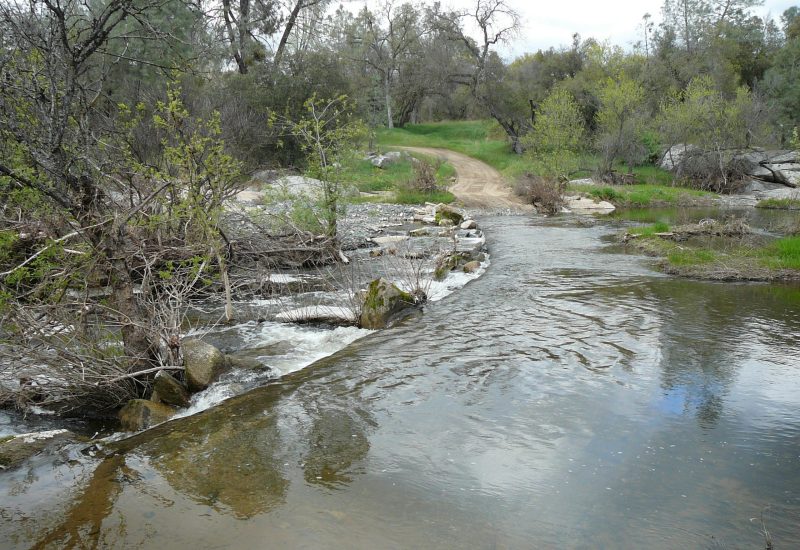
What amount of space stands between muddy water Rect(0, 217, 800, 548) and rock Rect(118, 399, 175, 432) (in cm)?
26

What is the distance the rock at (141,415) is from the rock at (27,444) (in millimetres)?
604

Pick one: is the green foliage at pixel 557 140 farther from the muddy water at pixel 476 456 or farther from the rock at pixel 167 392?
the rock at pixel 167 392

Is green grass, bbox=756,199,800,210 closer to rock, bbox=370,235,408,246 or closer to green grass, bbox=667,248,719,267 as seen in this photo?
green grass, bbox=667,248,719,267

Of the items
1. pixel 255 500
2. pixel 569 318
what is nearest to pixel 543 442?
pixel 255 500

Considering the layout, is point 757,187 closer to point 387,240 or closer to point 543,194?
point 543,194

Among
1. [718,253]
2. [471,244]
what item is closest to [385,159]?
[471,244]

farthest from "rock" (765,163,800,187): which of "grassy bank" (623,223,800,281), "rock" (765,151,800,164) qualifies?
"grassy bank" (623,223,800,281)

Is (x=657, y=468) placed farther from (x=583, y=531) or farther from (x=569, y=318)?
(x=569, y=318)

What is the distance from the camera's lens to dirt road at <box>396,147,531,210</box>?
34031mm

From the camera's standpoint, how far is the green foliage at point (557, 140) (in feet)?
118

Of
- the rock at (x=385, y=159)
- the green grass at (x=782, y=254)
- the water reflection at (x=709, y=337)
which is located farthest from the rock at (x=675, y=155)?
the water reflection at (x=709, y=337)

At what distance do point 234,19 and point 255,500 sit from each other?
37266 mm

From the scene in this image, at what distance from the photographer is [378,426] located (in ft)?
23.2

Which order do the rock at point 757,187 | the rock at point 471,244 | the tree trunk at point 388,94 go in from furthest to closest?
1. the tree trunk at point 388,94
2. the rock at point 757,187
3. the rock at point 471,244
